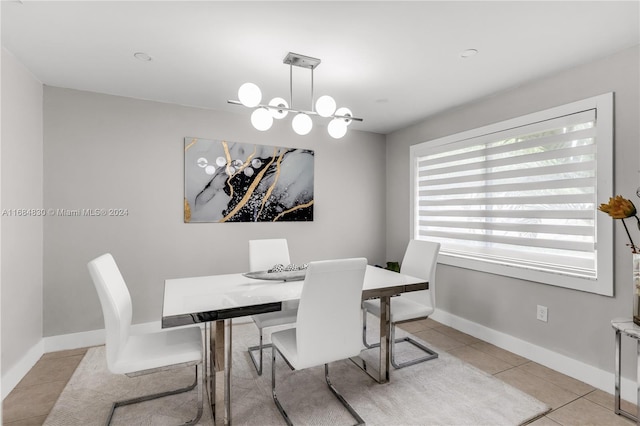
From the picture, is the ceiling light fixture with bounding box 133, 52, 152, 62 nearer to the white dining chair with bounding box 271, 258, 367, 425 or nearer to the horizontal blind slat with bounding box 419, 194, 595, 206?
the white dining chair with bounding box 271, 258, 367, 425

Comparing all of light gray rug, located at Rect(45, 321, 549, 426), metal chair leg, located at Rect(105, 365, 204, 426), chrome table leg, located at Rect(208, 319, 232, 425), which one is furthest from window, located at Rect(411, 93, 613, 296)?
metal chair leg, located at Rect(105, 365, 204, 426)

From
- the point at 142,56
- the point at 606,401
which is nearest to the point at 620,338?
the point at 606,401

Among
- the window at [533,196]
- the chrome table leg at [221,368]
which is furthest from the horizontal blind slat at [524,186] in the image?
the chrome table leg at [221,368]

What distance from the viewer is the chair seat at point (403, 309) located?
2.61 m

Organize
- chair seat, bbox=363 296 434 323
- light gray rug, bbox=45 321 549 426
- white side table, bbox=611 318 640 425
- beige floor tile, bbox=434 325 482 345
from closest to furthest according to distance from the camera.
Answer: white side table, bbox=611 318 640 425, light gray rug, bbox=45 321 549 426, chair seat, bbox=363 296 434 323, beige floor tile, bbox=434 325 482 345

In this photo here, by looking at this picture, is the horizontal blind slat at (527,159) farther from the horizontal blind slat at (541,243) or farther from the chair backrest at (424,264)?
the chair backrest at (424,264)

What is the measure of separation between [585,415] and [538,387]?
1.08 ft

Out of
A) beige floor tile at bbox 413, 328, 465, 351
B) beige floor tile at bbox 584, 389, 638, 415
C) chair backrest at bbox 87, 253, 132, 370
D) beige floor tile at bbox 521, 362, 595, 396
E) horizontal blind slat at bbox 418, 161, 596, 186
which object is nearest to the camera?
chair backrest at bbox 87, 253, 132, 370

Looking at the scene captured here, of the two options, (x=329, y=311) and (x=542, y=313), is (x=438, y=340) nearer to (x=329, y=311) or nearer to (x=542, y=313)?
(x=542, y=313)

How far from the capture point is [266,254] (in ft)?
10.2

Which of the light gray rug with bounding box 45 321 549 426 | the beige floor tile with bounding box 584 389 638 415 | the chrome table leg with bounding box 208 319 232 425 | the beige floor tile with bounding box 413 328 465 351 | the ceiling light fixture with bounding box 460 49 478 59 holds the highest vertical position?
the ceiling light fixture with bounding box 460 49 478 59

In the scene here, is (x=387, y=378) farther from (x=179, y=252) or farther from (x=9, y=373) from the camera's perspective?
(x=9, y=373)

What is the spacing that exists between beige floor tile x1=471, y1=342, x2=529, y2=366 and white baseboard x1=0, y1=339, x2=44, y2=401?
3.76 meters

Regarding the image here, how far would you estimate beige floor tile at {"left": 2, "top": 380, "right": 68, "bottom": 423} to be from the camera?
204 cm
